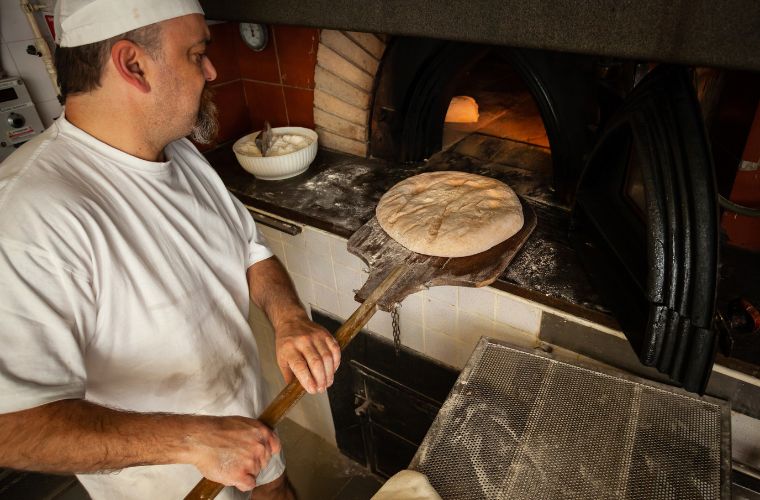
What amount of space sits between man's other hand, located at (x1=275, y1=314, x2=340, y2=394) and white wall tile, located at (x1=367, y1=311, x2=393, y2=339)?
0.69m

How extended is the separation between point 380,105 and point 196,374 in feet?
4.85

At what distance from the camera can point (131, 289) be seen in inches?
46.7

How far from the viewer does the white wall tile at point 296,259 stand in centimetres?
217

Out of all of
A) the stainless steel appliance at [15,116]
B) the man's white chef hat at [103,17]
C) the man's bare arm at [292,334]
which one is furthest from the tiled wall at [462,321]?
the stainless steel appliance at [15,116]

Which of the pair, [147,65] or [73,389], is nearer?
[73,389]

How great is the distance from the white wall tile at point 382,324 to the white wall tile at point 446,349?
0.61 feet

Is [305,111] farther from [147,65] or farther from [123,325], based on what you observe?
[123,325]

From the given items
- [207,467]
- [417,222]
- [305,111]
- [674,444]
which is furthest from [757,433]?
[305,111]

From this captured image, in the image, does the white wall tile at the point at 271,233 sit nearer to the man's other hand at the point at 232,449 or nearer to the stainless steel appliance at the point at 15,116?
the stainless steel appliance at the point at 15,116

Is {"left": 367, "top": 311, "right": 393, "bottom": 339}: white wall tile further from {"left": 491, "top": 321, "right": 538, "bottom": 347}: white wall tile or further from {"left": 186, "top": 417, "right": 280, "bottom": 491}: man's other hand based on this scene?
{"left": 186, "top": 417, "right": 280, "bottom": 491}: man's other hand

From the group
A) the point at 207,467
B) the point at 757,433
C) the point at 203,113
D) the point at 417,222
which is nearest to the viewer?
the point at 207,467

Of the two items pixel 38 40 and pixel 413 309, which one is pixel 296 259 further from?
pixel 38 40

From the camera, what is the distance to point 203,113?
1485 mm

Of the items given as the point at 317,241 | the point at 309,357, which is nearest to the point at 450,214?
the point at 317,241
